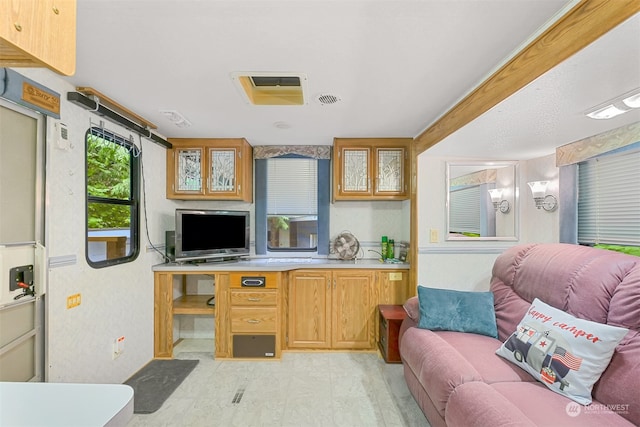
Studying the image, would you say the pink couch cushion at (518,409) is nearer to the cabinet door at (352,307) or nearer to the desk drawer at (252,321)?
the cabinet door at (352,307)

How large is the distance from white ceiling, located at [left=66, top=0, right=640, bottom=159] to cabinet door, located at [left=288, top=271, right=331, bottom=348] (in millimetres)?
1725

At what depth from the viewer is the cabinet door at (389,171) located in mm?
3248

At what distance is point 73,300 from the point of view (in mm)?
1985

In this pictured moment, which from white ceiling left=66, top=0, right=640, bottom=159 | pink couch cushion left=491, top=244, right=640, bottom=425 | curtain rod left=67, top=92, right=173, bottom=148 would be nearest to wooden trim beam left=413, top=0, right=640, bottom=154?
white ceiling left=66, top=0, right=640, bottom=159

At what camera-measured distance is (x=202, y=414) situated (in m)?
2.12

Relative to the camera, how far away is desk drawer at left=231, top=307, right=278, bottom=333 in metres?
2.93

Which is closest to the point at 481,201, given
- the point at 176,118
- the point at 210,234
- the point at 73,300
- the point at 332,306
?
the point at 332,306

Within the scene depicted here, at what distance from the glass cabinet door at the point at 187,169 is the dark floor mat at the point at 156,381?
5.96 feet

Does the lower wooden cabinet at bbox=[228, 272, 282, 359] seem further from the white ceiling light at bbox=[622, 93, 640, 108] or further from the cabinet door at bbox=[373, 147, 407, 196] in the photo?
the white ceiling light at bbox=[622, 93, 640, 108]

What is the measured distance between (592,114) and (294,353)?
3223 millimetres

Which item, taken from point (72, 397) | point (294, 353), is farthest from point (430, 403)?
point (72, 397)

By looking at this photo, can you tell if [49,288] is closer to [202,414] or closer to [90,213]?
[90,213]

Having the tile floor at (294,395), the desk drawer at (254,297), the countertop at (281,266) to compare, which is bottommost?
the tile floor at (294,395)

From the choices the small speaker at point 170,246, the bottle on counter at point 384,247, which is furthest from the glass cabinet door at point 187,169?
the bottle on counter at point 384,247
